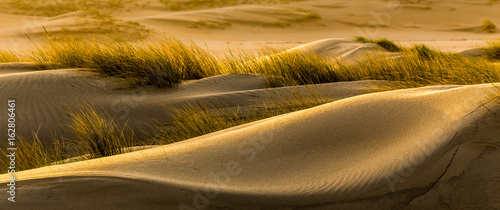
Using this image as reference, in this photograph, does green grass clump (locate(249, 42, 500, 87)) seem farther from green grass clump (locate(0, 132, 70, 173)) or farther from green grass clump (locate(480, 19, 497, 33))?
green grass clump (locate(480, 19, 497, 33))

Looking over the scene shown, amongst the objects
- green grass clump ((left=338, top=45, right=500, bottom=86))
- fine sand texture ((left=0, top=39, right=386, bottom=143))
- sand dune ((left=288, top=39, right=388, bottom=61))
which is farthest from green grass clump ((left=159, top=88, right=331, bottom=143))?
sand dune ((left=288, top=39, right=388, bottom=61))

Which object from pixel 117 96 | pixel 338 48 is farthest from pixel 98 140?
pixel 338 48

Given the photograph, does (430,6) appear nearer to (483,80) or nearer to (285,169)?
(483,80)

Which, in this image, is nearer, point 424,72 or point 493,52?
point 424,72

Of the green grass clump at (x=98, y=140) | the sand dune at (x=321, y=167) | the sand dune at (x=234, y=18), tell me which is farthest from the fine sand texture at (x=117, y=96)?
the sand dune at (x=234, y=18)

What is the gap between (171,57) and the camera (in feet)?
14.6

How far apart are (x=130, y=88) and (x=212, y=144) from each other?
1642mm

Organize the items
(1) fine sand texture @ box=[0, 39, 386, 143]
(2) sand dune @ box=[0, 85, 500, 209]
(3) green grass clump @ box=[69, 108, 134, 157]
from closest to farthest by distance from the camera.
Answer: (2) sand dune @ box=[0, 85, 500, 209]
(3) green grass clump @ box=[69, 108, 134, 157]
(1) fine sand texture @ box=[0, 39, 386, 143]

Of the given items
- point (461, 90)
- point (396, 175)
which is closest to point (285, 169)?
point (396, 175)

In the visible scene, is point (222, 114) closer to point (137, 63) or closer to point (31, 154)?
Result: point (137, 63)

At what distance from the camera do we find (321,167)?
2.29 metres

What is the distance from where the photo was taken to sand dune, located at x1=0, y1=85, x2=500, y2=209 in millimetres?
2053

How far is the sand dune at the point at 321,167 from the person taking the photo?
205cm

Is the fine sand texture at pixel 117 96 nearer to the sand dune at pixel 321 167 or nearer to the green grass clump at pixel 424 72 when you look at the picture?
the green grass clump at pixel 424 72
